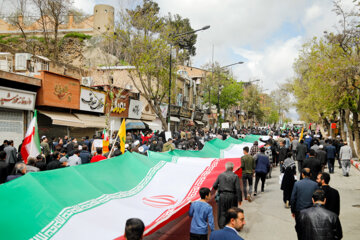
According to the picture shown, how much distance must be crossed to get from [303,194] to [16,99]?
54.6 ft

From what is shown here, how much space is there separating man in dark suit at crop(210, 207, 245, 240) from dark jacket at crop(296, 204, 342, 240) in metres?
1.44

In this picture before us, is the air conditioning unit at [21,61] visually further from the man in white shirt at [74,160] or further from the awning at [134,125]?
the man in white shirt at [74,160]

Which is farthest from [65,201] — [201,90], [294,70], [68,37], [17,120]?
[201,90]

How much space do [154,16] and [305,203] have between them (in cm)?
1966

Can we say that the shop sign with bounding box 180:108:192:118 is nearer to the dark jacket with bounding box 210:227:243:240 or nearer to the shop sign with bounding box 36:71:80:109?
the shop sign with bounding box 36:71:80:109

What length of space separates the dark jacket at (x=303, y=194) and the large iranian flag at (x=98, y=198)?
7.62 ft

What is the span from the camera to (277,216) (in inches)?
362

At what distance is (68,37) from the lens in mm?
41406

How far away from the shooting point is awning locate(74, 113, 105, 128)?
23709mm

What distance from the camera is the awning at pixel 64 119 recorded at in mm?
20244

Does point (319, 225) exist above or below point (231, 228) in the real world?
below

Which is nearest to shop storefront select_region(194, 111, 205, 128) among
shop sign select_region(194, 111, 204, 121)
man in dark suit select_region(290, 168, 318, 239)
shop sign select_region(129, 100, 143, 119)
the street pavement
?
shop sign select_region(194, 111, 204, 121)

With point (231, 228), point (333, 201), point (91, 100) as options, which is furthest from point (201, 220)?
point (91, 100)

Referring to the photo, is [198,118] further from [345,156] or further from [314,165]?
[314,165]
